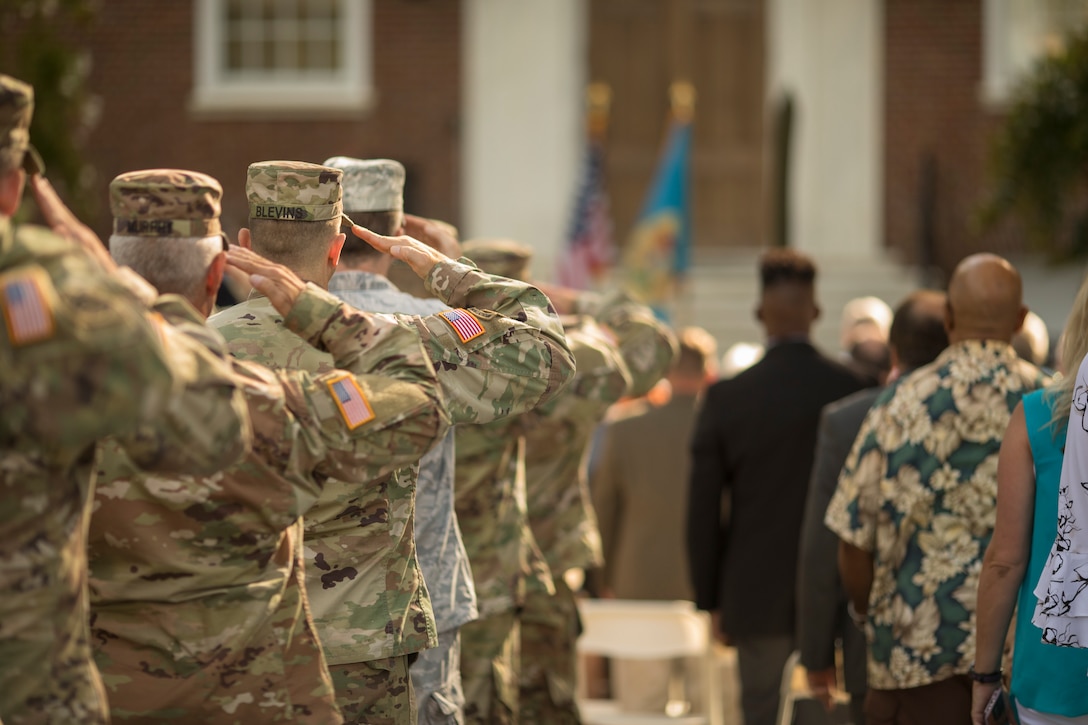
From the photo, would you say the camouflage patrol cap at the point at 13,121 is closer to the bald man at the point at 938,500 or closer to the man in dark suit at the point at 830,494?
the bald man at the point at 938,500

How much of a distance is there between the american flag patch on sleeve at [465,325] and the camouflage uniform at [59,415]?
3.53 ft

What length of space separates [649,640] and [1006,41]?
438 inches

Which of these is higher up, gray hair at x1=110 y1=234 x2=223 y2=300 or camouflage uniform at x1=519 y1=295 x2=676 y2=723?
gray hair at x1=110 y1=234 x2=223 y2=300

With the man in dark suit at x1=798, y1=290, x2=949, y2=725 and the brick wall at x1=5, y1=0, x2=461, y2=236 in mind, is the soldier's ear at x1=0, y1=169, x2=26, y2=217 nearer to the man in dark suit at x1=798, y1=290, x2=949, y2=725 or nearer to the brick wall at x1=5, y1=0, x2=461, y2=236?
the man in dark suit at x1=798, y1=290, x2=949, y2=725

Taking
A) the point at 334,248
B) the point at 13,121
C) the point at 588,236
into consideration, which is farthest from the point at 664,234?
the point at 13,121

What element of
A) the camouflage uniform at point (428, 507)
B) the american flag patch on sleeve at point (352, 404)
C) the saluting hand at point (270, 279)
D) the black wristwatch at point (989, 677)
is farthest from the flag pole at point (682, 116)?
the american flag patch on sleeve at point (352, 404)

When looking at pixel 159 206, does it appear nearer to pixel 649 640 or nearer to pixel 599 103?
pixel 649 640

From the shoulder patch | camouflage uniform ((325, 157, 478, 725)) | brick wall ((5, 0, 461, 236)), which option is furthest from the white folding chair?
brick wall ((5, 0, 461, 236))

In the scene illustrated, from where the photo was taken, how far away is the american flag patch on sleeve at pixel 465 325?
3393mm

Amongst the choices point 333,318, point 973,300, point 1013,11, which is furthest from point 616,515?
point 1013,11

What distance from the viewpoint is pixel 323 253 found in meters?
3.21

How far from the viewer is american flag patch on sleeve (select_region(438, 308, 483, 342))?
3.39m

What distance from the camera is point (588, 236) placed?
13031mm

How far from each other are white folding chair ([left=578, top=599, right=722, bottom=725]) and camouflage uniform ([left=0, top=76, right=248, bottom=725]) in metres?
3.59
